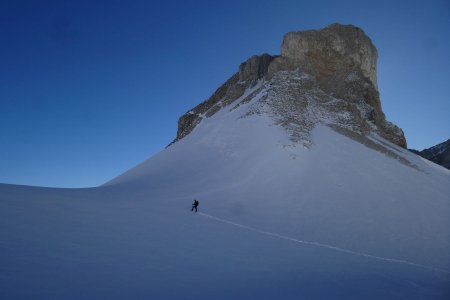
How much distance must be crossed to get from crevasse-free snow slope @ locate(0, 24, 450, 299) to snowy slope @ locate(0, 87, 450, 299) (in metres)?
0.09

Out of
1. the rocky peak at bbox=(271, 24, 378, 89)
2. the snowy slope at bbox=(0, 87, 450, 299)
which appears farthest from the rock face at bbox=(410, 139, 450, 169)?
the snowy slope at bbox=(0, 87, 450, 299)

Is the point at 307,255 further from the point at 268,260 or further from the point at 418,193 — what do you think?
the point at 418,193

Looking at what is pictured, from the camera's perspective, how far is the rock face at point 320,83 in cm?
4438

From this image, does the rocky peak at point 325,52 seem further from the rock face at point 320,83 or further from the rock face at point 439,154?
the rock face at point 439,154

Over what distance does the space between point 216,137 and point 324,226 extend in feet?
66.3

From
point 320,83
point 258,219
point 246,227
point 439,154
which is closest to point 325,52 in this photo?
point 320,83

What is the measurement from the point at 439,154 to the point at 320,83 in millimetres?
57584

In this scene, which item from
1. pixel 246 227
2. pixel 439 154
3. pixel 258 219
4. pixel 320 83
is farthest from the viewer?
pixel 439 154

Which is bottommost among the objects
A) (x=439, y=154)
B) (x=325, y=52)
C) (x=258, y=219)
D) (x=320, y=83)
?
(x=258, y=219)

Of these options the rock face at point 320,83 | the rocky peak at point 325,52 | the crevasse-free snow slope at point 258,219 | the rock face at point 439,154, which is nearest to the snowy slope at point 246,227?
the crevasse-free snow slope at point 258,219

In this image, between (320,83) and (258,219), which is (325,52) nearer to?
(320,83)

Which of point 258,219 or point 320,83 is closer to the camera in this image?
point 258,219

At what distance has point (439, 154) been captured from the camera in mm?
91250

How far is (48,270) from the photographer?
37.1ft
